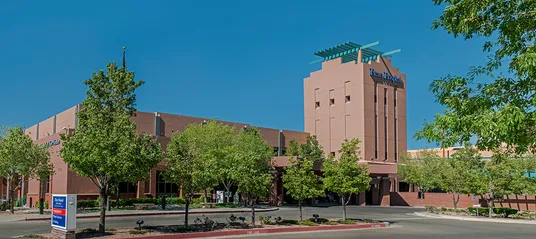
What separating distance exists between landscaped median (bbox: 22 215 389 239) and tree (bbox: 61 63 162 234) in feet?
4.02

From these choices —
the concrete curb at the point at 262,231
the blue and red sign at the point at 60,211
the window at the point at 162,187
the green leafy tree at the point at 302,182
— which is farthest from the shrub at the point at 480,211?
the blue and red sign at the point at 60,211

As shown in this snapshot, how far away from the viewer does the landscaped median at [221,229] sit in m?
20.0

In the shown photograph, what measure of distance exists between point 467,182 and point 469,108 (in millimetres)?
30398

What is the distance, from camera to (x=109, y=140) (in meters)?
19.2

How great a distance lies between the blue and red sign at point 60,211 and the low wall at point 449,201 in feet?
127

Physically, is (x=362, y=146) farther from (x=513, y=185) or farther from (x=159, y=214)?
(x=159, y=214)

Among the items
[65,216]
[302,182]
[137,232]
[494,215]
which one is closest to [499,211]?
[494,215]

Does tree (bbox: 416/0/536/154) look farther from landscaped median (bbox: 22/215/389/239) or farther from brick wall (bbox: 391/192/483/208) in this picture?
brick wall (bbox: 391/192/483/208)

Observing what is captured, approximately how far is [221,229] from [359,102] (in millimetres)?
45580

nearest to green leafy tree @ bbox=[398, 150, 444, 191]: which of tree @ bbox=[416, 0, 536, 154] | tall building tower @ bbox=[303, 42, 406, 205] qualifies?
tall building tower @ bbox=[303, 42, 406, 205]

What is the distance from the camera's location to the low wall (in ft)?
155

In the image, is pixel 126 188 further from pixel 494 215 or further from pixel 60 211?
pixel 494 215

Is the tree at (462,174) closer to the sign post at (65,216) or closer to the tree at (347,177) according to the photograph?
the tree at (347,177)

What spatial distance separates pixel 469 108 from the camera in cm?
866
